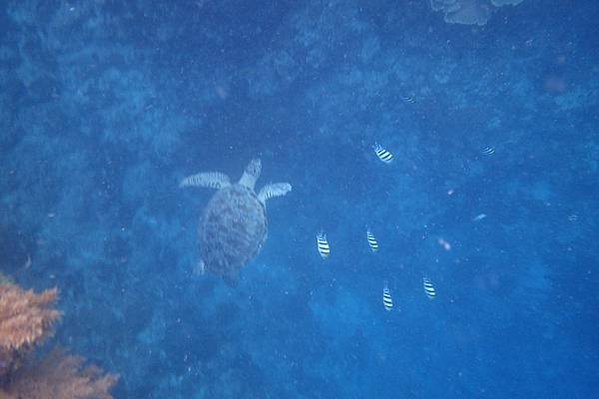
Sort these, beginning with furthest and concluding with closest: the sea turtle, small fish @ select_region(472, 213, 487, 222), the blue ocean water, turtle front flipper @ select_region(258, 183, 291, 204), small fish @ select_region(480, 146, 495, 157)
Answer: small fish @ select_region(472, 213, 487, 222) → small fish @ select_region(480, 146, 495, 157) → turtle front flipper @ select_region(258, 183, 291, 204) → the blue ocean water → the sea turtle

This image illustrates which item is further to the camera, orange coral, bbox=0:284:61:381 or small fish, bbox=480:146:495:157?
small fish, bbox=480:146:495:157

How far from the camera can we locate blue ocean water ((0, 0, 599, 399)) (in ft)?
36.4

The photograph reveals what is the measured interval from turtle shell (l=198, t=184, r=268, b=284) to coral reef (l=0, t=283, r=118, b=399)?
169 inches

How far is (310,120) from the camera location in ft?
44.2

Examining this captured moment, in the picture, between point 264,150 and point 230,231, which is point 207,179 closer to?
point 230,231

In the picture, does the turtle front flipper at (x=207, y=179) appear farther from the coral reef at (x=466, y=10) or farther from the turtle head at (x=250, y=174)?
the coral reef at (x=466, y=10)

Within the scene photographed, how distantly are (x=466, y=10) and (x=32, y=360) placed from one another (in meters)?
11.7

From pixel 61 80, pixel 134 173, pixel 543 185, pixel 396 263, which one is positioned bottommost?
pixel 396 263

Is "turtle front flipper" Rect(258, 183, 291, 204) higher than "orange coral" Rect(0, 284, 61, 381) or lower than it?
lower

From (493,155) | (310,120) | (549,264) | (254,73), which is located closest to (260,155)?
(310,120)

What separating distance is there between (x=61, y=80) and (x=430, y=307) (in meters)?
21.3

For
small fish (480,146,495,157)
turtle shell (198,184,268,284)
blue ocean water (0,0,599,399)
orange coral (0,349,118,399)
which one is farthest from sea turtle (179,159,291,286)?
small fish (480,146,495,157)

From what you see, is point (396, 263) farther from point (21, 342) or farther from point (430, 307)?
Result: point (21, 342)

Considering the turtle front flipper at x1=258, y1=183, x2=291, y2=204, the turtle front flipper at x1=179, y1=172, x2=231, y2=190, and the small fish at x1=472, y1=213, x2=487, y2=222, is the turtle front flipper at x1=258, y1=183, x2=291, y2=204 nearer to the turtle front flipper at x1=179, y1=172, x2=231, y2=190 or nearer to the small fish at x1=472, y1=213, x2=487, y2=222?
the turtle front flipper at x1=179, y1=172, x2=231, y2=190
